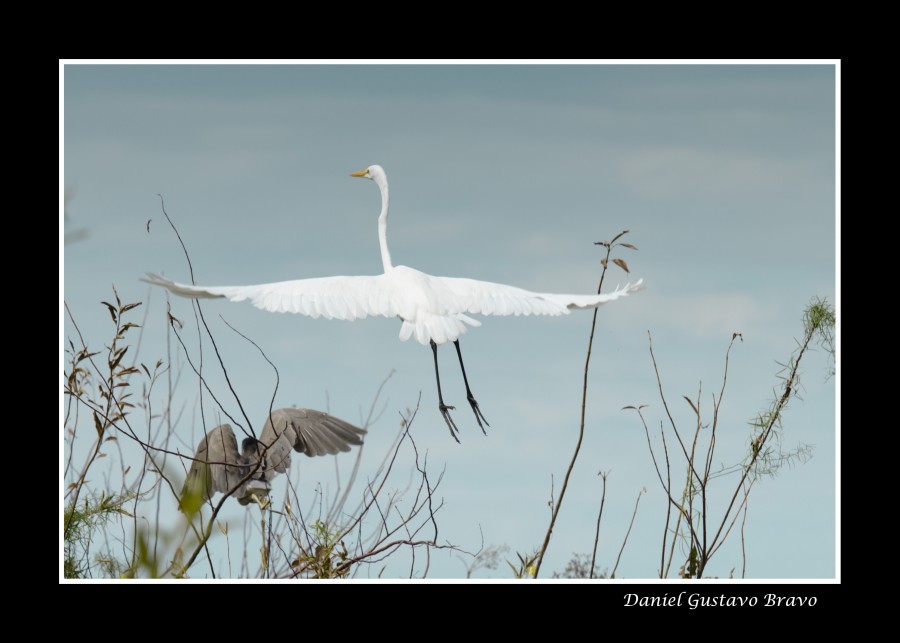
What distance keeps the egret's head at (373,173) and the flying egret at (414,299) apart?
112cm

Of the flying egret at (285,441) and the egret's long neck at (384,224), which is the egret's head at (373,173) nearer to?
the egret's long neck at (384,224)

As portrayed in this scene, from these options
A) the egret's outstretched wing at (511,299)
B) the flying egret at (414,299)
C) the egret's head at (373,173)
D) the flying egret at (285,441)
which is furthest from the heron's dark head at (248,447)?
the egret's head at (373,173)

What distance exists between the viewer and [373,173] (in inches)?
200

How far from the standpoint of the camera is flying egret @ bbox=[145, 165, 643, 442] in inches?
140

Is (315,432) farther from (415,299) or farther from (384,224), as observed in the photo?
(384,224)

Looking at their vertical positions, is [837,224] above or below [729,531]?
above

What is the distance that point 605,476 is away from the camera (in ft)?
9.33

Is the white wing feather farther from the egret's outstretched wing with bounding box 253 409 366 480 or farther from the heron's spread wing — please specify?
the egret's outstretched wing with bounding box 253 409 366 480

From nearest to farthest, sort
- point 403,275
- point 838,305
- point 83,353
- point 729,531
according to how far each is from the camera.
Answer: point 83,353 < point 729,531 < point 838,305 < point 403,275

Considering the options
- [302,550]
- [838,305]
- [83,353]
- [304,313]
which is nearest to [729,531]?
[838,305]

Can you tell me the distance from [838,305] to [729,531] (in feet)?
3.06

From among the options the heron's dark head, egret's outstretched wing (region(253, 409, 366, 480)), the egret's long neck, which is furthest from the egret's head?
the heron's dark head

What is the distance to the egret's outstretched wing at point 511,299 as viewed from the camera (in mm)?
3578

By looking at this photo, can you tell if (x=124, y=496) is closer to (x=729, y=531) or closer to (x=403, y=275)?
(x=403, y=275)
